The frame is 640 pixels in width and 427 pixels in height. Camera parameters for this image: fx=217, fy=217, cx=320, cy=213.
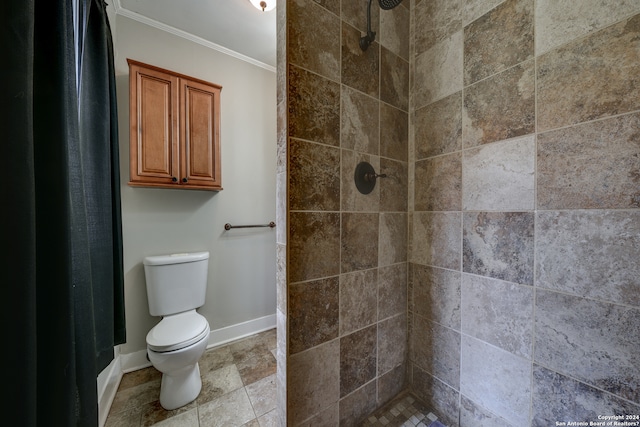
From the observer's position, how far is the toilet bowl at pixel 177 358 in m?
1.21

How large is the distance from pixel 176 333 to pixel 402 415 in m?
1.34

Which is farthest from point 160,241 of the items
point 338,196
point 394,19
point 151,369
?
point 394,19

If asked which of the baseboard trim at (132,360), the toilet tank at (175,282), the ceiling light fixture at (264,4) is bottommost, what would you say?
the baseboard trim at (132,360)

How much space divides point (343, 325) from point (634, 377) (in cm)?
86

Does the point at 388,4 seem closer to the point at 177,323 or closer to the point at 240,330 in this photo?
the point at 177,323

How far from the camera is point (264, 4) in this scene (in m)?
1.47

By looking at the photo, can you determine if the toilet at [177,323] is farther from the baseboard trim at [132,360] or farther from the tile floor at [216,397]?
the baseboard trim at [132,360]

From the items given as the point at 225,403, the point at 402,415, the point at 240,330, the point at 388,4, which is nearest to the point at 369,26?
the point at 388,4

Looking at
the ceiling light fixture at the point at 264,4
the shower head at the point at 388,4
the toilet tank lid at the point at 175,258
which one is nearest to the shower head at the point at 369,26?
the shower head at the point at 388,4

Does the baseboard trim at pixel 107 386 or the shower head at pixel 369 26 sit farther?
the baseboard trim at pixel 107 386

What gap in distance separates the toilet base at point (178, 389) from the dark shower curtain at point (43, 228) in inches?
29.3

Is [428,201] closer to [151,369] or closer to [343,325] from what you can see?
[343,325]

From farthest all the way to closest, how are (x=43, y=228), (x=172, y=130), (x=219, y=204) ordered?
(x=219, y=204) → (x=172, y=130) → (x=43, y=228)

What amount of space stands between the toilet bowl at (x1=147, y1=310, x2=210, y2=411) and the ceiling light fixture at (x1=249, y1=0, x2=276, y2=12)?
2.18m
